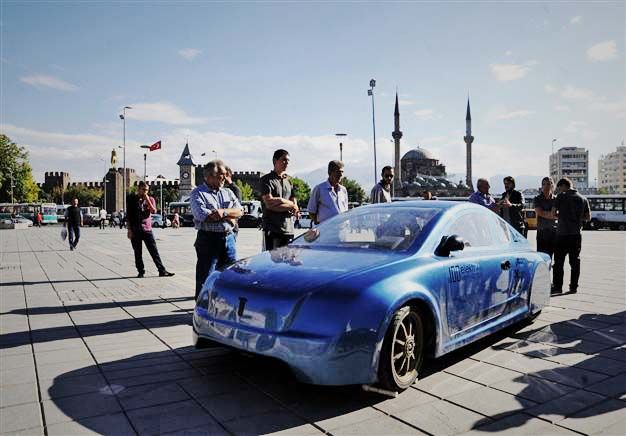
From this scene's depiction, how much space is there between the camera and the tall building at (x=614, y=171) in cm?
17512

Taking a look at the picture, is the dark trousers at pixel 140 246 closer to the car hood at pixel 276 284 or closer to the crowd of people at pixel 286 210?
the crowd of people at pixel 286 210

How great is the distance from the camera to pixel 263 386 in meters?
3.52

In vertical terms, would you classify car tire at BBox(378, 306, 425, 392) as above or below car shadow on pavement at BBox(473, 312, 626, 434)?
above

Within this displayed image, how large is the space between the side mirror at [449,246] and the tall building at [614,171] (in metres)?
197

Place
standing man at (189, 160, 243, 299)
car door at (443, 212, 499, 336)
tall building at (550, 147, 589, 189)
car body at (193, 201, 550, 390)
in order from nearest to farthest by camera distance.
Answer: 1. car body at (193, 201, 550, 390)
2. car door at (443, 212, 499, 336)
3. standing man at (189, 160, 243, 299)
4. tall building at (550, 147, 589, 189)

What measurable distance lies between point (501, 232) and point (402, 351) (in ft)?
7.22

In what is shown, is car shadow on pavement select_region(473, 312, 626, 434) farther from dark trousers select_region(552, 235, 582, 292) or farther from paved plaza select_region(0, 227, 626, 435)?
dark trousers select_region(552, 235, 582, 292)

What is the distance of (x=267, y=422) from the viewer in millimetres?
2941

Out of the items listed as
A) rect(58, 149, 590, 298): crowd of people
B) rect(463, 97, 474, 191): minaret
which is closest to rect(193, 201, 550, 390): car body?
rect(58, 149, 590, 298): crowd of people

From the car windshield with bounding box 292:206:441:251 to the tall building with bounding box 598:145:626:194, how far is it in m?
197

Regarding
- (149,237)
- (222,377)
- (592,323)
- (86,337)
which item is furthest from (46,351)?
(592,323)

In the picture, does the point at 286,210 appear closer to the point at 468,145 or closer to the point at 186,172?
the point at 468,145

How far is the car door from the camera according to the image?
149 inches

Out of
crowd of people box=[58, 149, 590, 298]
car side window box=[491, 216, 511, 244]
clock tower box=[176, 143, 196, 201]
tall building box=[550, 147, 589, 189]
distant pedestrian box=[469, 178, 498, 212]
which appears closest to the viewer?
car side window box=[491, 216, 511, 244]
